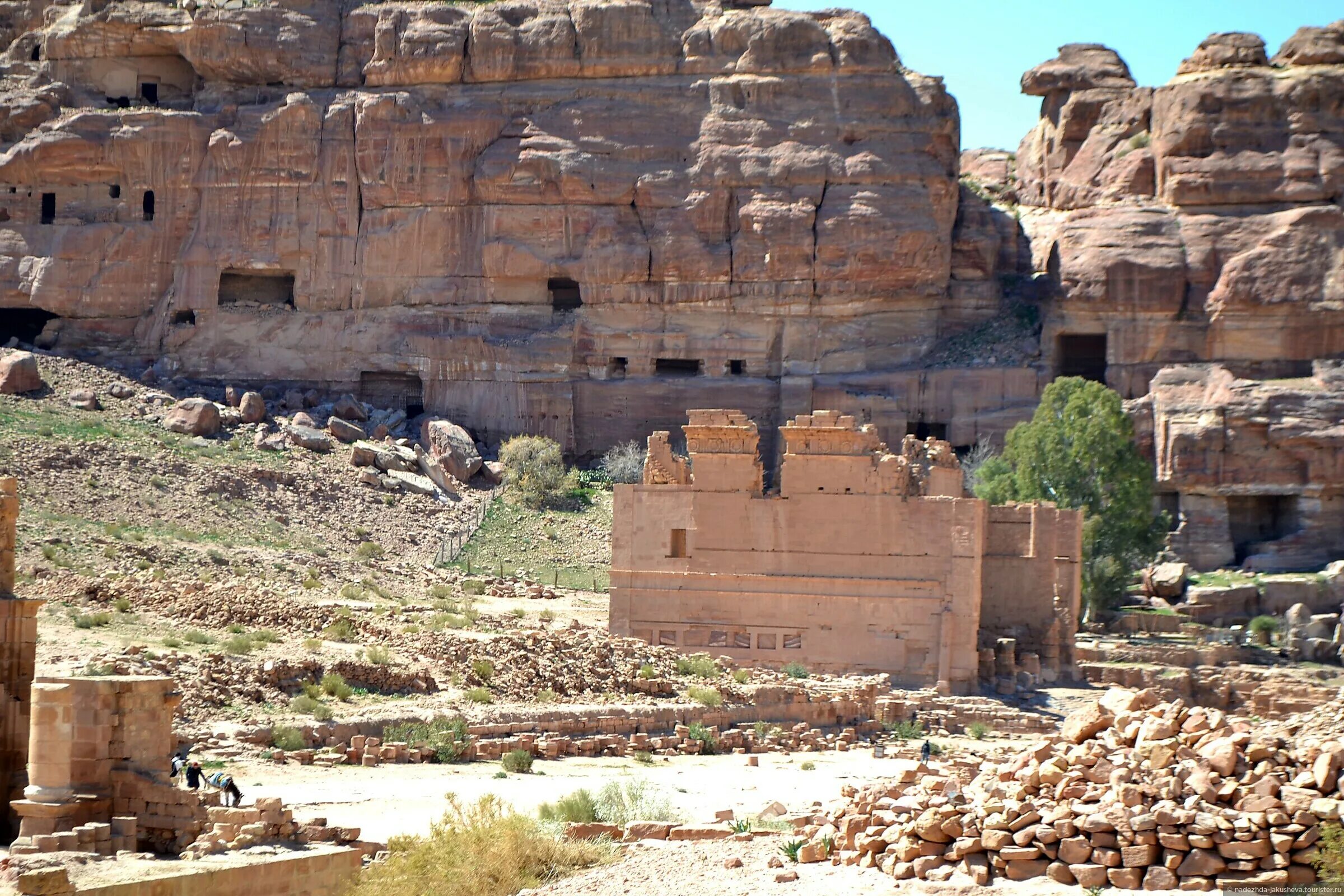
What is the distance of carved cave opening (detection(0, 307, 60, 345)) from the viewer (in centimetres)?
5278

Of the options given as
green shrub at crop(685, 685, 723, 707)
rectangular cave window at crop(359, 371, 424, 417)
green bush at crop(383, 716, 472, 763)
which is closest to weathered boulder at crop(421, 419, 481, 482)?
rectangular cave window at crop(359, 371, 424, 417)

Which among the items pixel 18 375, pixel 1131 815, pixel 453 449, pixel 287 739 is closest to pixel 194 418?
pixel 18 375

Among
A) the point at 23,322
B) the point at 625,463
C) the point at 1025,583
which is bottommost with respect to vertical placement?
the point at 1025,583

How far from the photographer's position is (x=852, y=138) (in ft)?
164

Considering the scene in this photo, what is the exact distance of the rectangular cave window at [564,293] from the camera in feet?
169

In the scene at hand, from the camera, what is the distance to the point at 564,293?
52062 millimetres

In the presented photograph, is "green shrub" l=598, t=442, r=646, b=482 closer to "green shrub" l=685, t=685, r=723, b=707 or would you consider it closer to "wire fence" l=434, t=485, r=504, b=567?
"wire fence" l=434, t=485, r=504, b=567

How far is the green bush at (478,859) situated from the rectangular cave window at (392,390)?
118 feet

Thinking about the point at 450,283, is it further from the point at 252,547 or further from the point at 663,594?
the point at 663,594

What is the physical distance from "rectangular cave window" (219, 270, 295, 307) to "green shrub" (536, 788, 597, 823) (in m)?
35.9

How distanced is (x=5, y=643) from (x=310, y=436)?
98.7ft

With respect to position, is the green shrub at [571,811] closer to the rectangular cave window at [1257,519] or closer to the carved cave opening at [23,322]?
the rectangular cave window at [1257,519]

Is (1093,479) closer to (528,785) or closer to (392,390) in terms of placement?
(392,390)

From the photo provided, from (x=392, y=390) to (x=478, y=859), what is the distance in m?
37.6
